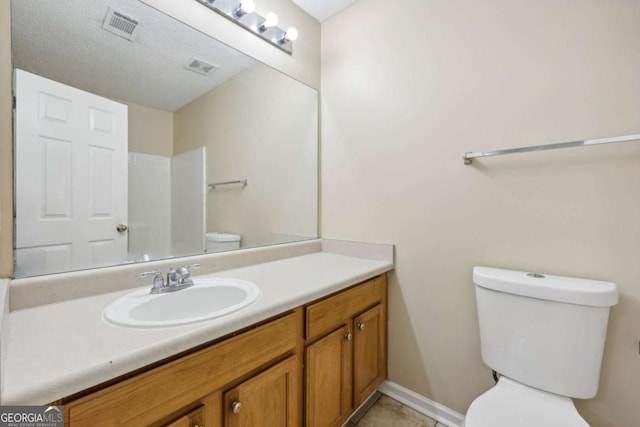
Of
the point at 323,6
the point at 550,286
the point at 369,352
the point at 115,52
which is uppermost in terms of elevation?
the point at 323,6

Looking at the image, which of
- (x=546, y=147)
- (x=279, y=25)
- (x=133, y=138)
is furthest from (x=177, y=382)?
(x=279, y=25)

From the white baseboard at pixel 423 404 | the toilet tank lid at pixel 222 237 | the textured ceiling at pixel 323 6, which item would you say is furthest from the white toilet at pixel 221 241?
the textured ceiling at pixel 323 6

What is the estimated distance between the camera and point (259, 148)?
5.59 ft

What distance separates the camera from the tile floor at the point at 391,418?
139 cm

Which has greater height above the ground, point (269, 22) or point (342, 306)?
point (269, 22)

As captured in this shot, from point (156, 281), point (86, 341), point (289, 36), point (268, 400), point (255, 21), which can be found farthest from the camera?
point (289, 36)

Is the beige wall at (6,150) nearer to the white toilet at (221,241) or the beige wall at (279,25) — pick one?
the beige wall at (279,25)

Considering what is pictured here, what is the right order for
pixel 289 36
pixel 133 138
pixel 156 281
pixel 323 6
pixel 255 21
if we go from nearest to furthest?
pixel 156 281 → pixel 133 138 → pixel 255 21 → pixel 289 36 → pixel 323 6

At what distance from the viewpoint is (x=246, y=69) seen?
1552 mm

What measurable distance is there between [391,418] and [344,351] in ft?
1.77

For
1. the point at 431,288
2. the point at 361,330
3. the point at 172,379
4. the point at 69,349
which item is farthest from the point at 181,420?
the point at 431,288

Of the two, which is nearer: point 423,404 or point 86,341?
point 86,341

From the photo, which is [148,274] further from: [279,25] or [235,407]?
[279,25]

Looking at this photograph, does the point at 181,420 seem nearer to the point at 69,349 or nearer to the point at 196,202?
the point at 69,349
